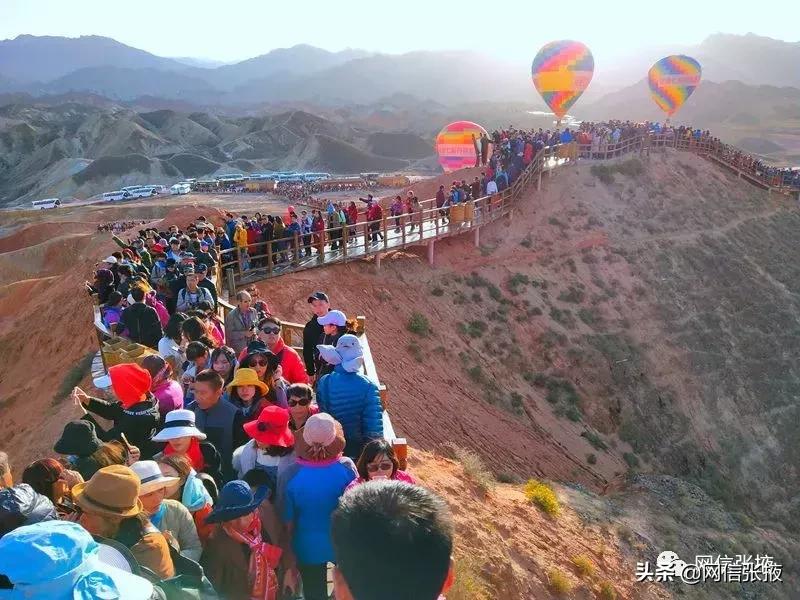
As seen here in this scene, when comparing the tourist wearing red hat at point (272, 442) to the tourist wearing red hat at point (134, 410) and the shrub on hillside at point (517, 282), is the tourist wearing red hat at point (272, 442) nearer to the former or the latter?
the tourist wearing red hat at point (134, 410)

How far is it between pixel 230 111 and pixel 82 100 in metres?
39.2

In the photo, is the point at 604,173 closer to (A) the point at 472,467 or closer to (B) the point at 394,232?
(B) the point at 394,232

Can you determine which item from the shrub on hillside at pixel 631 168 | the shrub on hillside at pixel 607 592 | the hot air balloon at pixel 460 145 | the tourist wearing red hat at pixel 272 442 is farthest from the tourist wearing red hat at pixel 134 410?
the hot air balloon at pixel 460 145

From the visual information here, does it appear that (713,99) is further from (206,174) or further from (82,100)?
(82,100)

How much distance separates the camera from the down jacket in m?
5.53

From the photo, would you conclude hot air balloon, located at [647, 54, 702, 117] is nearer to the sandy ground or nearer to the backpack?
the sandy ground

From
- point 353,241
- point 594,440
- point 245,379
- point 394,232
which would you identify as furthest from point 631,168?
point 245,379

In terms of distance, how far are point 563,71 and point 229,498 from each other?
34456 mm

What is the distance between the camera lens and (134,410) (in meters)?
5.31

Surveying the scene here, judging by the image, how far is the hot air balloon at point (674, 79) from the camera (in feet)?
131

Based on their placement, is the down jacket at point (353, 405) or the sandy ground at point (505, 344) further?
the sandy ground at point (505, 344)

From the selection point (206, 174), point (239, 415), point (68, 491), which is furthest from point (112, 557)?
point (206, 174)

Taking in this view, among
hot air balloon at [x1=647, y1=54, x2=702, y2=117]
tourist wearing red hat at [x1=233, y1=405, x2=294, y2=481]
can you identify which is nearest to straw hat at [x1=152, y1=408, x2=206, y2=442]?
tourist wearing red hat at [x1=233, y1=405, x2=294, y2=481]

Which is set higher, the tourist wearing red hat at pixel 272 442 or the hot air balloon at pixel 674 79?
the hot air balloon at pixel 674 79
